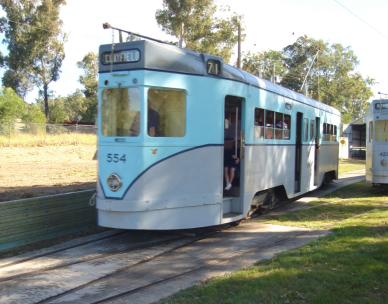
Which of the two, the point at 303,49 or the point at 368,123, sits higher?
the point at 303,49

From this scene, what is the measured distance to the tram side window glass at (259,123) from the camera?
10.6 meters

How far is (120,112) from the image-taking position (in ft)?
28.5

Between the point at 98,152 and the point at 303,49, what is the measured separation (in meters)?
66.4

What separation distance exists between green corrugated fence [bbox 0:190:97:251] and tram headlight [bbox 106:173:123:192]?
154cm

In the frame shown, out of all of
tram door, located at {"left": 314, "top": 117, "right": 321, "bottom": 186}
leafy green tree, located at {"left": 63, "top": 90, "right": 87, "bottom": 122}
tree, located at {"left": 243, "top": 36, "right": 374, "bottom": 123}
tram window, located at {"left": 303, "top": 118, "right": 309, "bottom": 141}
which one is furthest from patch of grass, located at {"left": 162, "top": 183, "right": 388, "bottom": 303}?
leafy green tree, located at {"left": 63, "top": 90, "right": 87, "bottom": 122}

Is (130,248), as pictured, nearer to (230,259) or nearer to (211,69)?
(230,259)

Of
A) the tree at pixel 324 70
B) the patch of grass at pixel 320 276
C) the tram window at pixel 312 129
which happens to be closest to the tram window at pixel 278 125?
the patch of grass at pixel 320 276

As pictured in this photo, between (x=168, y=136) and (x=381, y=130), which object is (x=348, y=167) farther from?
(x=168, y=136)

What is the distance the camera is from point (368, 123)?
18.3m

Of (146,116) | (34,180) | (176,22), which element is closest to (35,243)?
(146,116)

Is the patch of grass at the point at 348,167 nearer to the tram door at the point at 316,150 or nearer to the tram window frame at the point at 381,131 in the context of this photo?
the tram window frame at the point at 381,131

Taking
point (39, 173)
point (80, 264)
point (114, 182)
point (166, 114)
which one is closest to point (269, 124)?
point (166, 114)

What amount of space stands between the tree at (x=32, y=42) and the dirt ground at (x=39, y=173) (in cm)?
1888

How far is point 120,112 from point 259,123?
3351 millimetres
